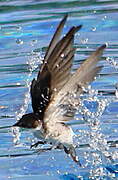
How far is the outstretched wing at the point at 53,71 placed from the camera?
4.87 meters

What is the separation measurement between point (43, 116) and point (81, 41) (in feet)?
17.7

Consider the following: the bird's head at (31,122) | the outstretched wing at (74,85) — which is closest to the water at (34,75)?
the outstretched wing at (74,85)

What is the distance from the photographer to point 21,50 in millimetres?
10117

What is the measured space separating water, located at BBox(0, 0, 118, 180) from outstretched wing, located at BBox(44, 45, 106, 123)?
7.0 inches

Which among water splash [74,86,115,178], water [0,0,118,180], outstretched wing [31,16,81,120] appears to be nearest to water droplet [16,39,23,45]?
water [0,0,118,180]

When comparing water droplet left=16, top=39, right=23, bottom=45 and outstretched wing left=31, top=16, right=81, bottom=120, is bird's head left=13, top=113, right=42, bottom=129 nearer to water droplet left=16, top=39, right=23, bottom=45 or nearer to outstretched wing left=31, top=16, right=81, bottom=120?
outstretched wing left=31, top=16, right=81, bottom=120

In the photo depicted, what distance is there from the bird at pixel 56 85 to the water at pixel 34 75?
0.66 feet

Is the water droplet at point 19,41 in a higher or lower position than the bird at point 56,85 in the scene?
lower

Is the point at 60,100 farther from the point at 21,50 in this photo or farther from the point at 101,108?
the point at 21,50

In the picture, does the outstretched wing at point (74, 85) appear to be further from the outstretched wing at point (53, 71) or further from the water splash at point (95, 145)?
the water splash at point (95, 145)

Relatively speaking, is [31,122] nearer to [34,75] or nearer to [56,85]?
[56,85]

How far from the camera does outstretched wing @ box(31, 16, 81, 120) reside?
192 inches

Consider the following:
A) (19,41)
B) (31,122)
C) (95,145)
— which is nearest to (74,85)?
(31,122)

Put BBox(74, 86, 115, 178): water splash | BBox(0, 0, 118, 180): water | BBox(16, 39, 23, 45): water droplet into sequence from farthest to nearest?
BBox(16, 39, 23, 45): water droplet, BBox(0, 0, 118, 180): water, BBox(74, 86, 115, 178): water splash
